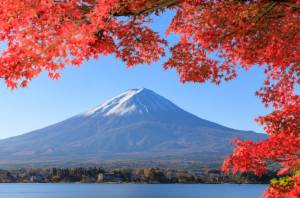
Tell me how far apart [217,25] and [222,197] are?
420 ft

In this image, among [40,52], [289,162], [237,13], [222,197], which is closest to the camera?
[40,52]

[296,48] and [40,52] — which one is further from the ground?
[296,48]

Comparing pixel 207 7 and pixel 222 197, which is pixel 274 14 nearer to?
pixel 207 7

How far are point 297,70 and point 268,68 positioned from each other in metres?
0.82

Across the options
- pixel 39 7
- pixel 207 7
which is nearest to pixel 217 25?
pixel 207 7

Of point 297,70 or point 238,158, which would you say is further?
point 297,70

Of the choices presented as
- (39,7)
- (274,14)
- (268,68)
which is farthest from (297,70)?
(39,7)

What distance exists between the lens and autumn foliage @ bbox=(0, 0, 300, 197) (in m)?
8.59

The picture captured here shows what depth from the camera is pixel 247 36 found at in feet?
40.7

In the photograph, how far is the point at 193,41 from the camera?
1289 centimetres

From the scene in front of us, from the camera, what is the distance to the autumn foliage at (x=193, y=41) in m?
8.59

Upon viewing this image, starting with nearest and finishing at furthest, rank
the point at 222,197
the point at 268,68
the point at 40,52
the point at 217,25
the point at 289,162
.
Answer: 1. the point at 40,52
2. the point at 217,25
3. the point at 289,162
4. the point at 268,68
5. the point at 222,197

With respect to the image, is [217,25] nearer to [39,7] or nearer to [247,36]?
[247,36]

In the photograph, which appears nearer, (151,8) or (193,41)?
(151,8)
